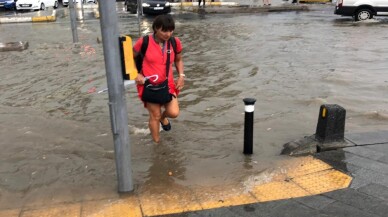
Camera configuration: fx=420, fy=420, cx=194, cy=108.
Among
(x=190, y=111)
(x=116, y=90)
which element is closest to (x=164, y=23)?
(x=116, y=90)

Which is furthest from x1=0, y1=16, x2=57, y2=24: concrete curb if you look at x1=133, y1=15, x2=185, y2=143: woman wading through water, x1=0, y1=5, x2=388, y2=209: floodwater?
x1=133, y1=15, x2=185, y2=143: woman wading through water

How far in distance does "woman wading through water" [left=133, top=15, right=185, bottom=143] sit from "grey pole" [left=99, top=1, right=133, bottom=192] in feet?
2.58

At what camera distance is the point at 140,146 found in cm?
575

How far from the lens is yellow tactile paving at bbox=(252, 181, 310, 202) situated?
3953 mm

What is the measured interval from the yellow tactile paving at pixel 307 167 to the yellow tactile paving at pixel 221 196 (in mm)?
673

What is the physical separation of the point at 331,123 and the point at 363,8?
1815 centimetres

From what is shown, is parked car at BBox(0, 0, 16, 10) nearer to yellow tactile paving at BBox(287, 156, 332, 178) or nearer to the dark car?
the dark car

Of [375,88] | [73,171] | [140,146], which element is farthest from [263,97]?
[73,171]

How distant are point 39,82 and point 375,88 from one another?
24.4 feet

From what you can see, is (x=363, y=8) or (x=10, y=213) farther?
(x=363, y=8)

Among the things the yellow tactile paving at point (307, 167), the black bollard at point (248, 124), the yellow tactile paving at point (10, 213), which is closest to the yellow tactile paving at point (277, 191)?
the yellow tactile paving at point (307, 167)

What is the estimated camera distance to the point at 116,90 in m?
3.77

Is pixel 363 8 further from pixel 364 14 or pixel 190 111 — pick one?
pixel 190 111

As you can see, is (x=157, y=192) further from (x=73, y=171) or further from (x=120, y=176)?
(x=73, y=171)
